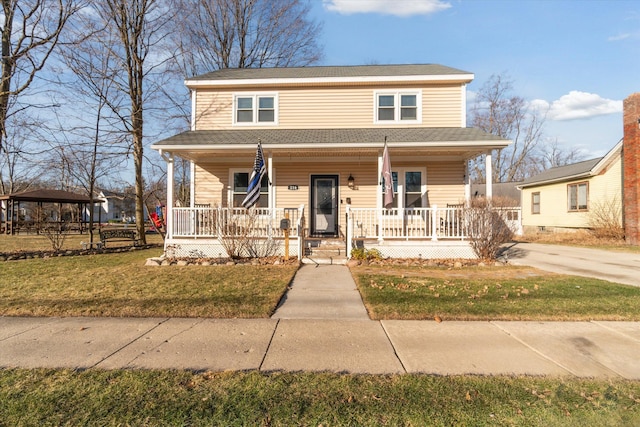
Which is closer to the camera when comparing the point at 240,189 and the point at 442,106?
the point at 442,106

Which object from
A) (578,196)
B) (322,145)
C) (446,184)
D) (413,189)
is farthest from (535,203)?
(322,145)

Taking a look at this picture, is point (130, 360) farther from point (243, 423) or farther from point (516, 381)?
point (516, 381)

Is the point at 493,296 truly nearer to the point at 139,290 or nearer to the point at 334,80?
the point at 139,290

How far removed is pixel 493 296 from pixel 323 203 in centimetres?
752

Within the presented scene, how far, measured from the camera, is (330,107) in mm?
12703

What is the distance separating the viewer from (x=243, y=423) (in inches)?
92.5

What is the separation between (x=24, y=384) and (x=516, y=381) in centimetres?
433

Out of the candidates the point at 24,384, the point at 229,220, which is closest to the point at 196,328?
the point at 24,384

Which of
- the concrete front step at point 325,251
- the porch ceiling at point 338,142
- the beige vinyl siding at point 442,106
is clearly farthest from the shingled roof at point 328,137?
the concrete front step at point 325,251

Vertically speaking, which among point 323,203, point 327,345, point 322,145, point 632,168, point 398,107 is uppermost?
point 398,107

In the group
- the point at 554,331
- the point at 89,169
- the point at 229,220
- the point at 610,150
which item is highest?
the point at 610,150

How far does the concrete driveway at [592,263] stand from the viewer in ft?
25.2

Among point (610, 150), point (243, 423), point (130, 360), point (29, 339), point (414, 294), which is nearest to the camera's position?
point (243, 423)

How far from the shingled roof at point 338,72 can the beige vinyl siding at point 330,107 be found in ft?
1.63
